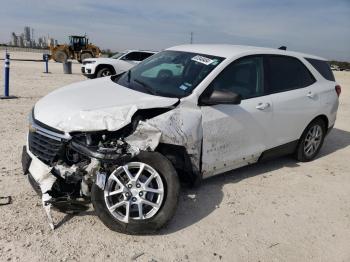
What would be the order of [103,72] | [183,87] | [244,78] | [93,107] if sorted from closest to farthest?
[93,107] < [183,87] < [244,78] < [103,72]

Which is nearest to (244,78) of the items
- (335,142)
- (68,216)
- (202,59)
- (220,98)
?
(202,59)

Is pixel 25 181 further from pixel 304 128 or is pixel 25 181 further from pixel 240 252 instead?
pixel 304 128

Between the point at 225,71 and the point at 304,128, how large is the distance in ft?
6.21

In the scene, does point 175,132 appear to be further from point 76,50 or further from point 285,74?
point 76,50

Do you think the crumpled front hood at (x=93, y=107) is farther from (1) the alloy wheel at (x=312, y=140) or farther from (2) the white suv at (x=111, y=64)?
(2) the white suv at (x=111, y=64)

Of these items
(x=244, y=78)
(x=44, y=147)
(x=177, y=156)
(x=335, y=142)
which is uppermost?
(x=244, y=78)

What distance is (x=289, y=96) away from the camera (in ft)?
16.9

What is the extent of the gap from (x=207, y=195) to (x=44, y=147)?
193cm

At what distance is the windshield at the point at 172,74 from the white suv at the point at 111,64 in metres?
11.4

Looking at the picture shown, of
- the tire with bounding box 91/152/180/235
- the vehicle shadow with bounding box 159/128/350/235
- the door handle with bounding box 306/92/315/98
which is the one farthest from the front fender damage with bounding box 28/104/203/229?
the door handle with bounding box 306/92/315/98

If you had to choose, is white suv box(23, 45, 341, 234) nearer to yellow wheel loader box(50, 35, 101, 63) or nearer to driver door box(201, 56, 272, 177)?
driver door box(201, 56, 272, 177)

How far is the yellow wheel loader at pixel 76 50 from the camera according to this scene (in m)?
30.4

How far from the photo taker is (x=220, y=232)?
3689 millimetres

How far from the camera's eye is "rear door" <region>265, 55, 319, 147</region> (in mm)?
4969
